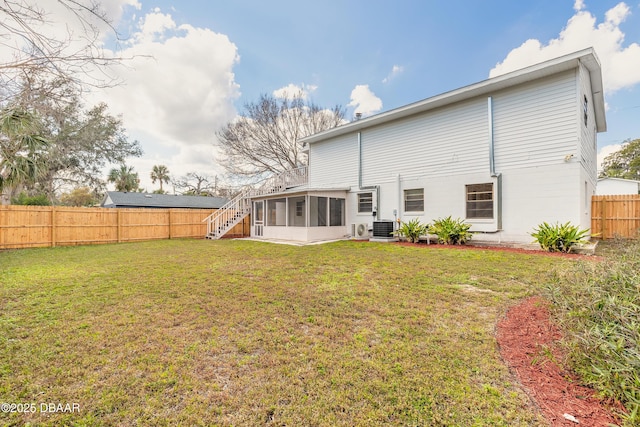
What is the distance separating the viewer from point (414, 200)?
426 inches

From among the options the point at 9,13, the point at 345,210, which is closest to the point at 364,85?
the point at 345,210

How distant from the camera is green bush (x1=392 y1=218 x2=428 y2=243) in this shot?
32.7 ft

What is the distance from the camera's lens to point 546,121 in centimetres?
806

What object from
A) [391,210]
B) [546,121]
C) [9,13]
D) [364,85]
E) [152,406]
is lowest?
[152,406]

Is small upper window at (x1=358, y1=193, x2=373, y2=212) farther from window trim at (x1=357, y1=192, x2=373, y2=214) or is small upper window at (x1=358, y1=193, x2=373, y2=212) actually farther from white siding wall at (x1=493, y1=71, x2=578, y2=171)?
white siding wall at (x1=493, y1=71, x2=578, y2=171)

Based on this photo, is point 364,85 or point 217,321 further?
point 364,85

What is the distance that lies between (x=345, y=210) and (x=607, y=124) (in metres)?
13.7

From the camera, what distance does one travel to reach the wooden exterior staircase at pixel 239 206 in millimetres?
14711

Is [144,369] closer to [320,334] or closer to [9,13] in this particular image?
[320,334]

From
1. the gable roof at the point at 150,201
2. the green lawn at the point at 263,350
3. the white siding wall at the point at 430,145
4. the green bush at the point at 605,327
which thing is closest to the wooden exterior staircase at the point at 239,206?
the white siding wall at the point at 430,145

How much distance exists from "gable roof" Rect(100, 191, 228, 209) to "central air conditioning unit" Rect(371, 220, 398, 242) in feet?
69.8

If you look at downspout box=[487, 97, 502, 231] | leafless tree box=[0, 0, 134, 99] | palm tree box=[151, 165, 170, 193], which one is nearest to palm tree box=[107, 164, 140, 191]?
palm tree box=[151, 165, 170, 193]

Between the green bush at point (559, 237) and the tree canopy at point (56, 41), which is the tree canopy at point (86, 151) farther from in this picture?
the green bush at point (559, 237)

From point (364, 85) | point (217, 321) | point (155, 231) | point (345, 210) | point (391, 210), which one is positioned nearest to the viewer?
point (217, 321)
